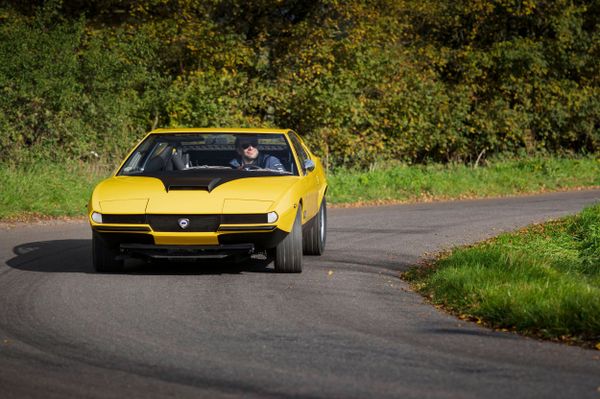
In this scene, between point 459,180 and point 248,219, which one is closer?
point 248,219

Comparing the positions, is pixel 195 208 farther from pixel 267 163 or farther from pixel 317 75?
pixel 317 75

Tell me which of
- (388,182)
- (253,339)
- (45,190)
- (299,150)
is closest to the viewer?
(253,339)

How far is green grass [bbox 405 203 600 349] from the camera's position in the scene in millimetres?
8227

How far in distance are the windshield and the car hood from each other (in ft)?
2.36

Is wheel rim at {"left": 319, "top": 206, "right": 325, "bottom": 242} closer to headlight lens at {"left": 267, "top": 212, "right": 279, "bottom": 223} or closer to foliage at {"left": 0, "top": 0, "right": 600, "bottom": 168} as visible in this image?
headlight lens at {"left": 267, "top": 212, "right": 279, "bottom": 223}

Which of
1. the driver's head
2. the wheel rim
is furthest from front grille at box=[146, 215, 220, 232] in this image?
the wheel rim

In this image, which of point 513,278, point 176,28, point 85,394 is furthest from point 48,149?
point 85,394

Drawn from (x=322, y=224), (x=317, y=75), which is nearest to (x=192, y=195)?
(x=322, y=224)

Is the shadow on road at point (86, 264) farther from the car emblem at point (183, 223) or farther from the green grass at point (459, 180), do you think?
the green grass at point (459, 180)

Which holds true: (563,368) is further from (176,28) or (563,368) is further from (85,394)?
(176,28)

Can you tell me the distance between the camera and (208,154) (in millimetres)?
13453

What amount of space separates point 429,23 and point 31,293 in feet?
83.0

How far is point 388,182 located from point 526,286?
15560 millimetres

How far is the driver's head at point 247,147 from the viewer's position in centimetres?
1277
